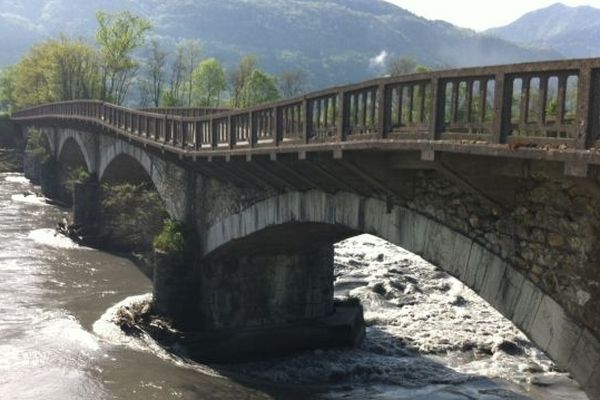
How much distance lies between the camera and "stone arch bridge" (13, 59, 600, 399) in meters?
7.95

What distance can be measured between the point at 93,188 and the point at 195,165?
1866 centimetres

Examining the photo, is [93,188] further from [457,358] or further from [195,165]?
[457,358]

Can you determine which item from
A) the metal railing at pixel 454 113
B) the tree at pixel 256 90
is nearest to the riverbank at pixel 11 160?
the tree at pixel 256 90

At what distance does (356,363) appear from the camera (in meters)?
20.1

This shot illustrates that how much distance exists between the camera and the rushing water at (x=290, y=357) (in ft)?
56.7

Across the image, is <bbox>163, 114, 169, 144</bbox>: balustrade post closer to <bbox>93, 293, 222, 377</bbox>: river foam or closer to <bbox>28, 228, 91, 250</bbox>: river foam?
<bbox>93, 293, 222, 377</bbox>: river foam

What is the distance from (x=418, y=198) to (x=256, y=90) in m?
66.3

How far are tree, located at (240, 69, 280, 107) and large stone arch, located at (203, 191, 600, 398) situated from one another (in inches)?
2343

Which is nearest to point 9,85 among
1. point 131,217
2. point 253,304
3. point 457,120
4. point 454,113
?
point 131,217

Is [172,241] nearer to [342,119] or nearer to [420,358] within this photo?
[420,358]

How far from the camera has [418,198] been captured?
37.3 feet

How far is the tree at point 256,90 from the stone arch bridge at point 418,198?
2115 inches

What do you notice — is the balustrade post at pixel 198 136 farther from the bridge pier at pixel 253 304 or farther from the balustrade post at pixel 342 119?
the balustrade post at pixel 342 119

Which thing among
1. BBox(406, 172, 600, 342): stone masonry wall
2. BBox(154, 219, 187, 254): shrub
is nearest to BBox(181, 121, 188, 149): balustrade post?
BBox(154, 219, 187, 254): shrub
